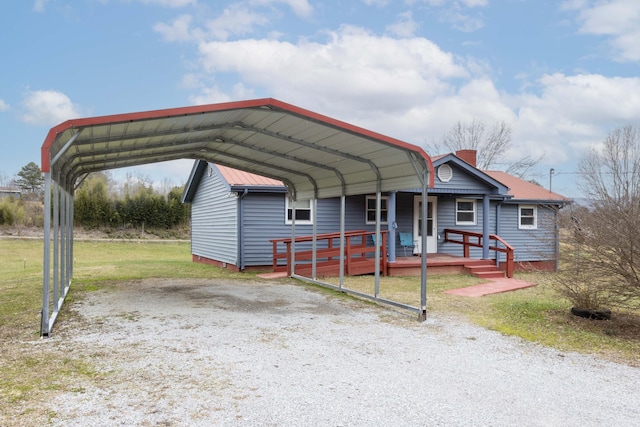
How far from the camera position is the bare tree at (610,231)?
6.31m

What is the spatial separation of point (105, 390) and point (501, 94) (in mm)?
28921

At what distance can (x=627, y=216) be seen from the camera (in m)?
6.23

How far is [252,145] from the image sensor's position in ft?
30.1

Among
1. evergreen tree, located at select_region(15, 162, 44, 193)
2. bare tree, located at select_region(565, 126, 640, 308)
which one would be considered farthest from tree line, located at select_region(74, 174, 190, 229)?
bare tree, located at select_region(565, 126, 640, 308)

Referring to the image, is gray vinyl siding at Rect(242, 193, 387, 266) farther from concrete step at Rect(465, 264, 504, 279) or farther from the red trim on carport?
the red trim on carport

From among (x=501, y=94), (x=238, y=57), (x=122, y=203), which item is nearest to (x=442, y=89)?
(x=501, y=94)

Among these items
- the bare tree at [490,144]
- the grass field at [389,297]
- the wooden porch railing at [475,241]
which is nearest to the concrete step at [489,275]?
the wooden porch railing at [475,241]

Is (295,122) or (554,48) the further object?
(554,48)

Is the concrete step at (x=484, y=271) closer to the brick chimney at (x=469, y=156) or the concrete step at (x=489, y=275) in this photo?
the concrete step at (x=489, y=275)

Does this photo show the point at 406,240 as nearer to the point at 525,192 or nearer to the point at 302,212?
the point at 302,212

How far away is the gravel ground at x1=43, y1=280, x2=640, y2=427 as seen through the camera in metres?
3.68

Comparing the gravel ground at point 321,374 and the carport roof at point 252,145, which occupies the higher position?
the carport roof at point 252,145

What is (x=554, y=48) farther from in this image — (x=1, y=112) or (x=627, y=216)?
(x=1, y=112)

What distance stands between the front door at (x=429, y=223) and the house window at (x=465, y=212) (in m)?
0.95
